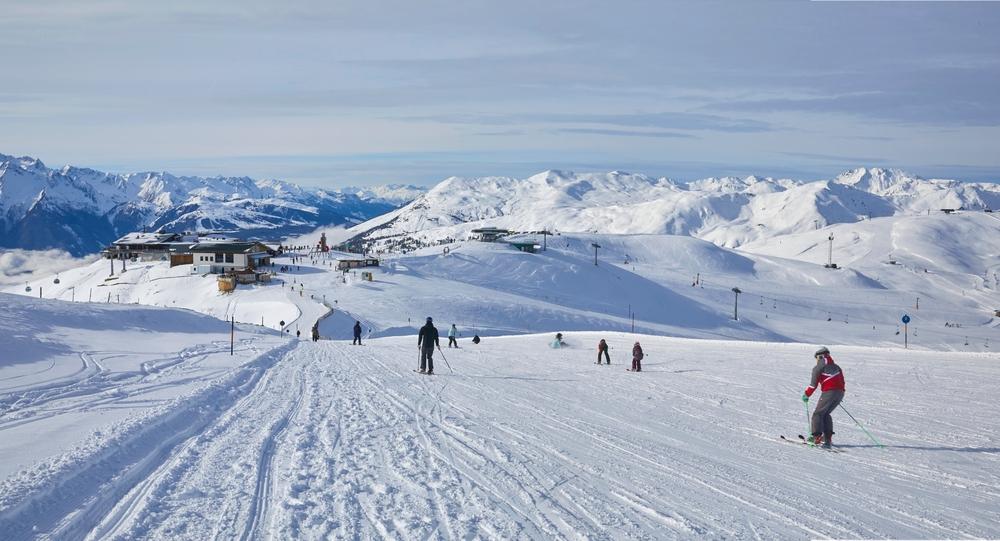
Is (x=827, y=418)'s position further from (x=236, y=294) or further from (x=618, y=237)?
(x=618, y=237)

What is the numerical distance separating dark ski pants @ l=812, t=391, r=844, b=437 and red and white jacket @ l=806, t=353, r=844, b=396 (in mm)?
131

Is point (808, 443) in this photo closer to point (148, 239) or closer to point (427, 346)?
point (427, 346)

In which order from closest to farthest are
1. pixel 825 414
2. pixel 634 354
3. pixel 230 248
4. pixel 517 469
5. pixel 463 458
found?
pixel 517 469 → pixel 463 458 → pixel 825 414 → pixel 634 354 → pixel 230 248

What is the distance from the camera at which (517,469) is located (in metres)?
9.02

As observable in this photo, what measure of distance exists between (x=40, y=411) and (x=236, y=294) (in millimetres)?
64215

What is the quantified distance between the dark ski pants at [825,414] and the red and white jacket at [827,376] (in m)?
0.13

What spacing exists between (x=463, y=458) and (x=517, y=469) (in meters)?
0.90

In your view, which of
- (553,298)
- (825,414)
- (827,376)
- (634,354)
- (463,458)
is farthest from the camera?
(553,298)

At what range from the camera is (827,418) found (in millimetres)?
11492

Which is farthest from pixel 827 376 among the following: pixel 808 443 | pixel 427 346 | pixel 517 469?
pixel 427 346

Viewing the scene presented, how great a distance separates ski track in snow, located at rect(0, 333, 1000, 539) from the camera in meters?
6.99

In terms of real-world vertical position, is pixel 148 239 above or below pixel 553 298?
above

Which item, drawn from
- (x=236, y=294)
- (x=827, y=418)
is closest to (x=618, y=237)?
(x=236, y=294)

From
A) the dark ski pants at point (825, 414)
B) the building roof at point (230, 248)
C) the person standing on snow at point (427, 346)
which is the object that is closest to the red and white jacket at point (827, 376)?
the dark ski pants at point (825, 414)
